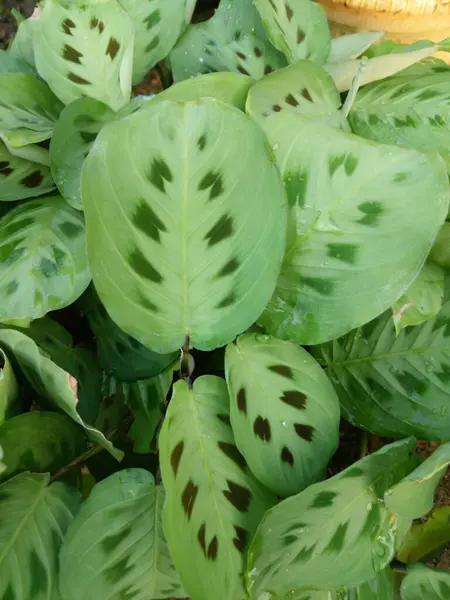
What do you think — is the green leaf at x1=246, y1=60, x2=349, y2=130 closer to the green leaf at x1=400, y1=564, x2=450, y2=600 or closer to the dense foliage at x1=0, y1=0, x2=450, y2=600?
the dense foliage at x1=0, y1=0, x2=450, y2=600

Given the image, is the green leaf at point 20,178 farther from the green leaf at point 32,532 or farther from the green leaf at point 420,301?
the green leaf at point 420,301

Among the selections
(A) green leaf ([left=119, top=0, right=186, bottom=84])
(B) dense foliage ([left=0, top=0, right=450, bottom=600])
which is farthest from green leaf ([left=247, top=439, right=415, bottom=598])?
(A) green leaf ([left=119, top=0, right=186, bottom=84])

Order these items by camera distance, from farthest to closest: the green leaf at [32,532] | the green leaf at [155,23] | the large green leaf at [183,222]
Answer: the green leaf at [155,23]
the green leaf at [32,532]
the large green leaf at [183,222]

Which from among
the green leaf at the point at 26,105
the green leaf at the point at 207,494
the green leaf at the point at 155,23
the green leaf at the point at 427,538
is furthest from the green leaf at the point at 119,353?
the green leaf at the point at 427,538

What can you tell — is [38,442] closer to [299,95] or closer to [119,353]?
[119,353]

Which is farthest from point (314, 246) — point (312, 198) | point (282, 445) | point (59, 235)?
point (59, 235)

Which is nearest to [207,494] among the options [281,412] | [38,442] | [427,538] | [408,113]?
[281,412]

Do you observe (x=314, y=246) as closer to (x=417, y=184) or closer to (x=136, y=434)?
(x=417, y=184)
